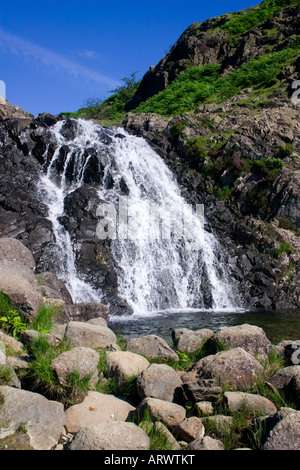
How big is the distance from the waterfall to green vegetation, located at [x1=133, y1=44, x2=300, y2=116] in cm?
A: 1479

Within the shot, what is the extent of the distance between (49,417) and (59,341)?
94.3 inches

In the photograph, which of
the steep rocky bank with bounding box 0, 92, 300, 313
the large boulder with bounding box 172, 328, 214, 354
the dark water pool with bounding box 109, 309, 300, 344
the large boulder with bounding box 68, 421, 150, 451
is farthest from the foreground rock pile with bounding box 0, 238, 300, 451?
the steep rocky bank with bounding box 0, 92, 300, 313

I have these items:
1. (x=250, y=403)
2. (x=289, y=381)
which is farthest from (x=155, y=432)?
(x=289, y=381)

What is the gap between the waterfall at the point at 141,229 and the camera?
1761 centimetres

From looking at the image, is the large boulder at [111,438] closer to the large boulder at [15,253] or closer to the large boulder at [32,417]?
the large boulder at [32,417]

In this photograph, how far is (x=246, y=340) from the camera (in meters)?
7.43

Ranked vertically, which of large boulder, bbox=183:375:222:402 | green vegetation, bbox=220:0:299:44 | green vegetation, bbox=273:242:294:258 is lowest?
large boulder, bbox=183:375:222:402

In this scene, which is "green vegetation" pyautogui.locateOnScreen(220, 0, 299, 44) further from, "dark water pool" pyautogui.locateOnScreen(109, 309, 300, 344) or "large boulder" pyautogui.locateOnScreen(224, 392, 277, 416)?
"large boulder" pyautogui.locateOnScreen(224, 392, 277, 416)

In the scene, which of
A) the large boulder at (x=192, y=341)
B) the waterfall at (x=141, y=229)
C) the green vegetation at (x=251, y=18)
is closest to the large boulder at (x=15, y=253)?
the large boulder at (x=192, y=341)

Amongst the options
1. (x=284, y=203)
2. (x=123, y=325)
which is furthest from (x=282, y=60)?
(x=123, y=325)

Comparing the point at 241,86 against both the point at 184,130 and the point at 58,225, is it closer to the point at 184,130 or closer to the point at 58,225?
the point at 184,130

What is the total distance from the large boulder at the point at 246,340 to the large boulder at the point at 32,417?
3762 millimetres

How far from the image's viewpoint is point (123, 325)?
13.6m

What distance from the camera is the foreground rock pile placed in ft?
13.8
